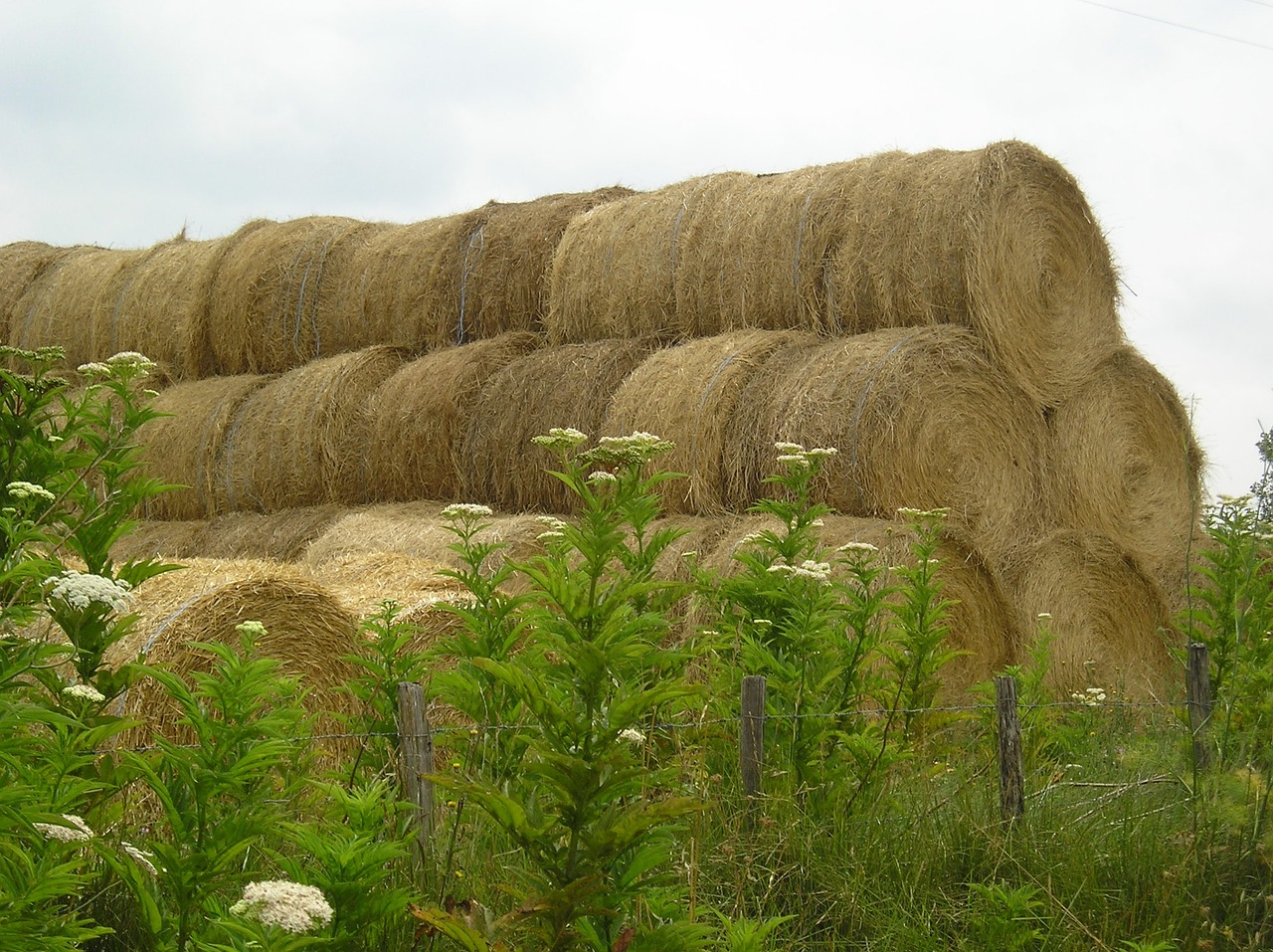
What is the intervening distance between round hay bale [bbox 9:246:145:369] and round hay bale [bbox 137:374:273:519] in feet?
7.84

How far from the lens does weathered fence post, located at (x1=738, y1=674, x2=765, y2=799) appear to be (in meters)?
4.37

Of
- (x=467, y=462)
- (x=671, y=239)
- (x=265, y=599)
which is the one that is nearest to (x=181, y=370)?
(x=467, y=462)

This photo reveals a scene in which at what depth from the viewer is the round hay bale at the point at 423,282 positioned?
11.5m

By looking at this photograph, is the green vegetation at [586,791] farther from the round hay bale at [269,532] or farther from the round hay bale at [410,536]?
the round hay bale at [269,532]

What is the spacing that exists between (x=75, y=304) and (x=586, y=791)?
43.6 feet

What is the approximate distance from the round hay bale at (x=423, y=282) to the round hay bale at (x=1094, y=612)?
528 centimetres

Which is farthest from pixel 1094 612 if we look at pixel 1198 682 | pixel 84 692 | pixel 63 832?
pixel 63 832

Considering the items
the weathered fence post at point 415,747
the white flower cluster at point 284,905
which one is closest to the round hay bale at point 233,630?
the weathered fence post at point 415,747

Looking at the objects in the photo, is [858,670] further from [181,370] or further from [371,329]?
[181,370]

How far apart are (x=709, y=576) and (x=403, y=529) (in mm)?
4255

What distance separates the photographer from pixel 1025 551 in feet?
27.1

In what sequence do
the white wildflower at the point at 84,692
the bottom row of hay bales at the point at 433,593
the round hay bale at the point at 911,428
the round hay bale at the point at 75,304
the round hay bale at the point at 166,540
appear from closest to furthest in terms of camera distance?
the white wildflower at the point at 84,692, the bottom row of hay bales at the point at 433,593, the round hay bale at the point at 911,428, the round hay bale at the point at 166,540, the round hay bale at the point at 75,304

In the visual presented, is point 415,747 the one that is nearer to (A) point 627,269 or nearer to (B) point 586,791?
(B) point 586,791

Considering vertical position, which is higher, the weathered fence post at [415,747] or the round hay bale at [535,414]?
the round hay bale at [535,414]
